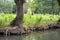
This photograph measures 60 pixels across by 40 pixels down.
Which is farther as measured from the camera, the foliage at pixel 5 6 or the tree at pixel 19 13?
the foliage at pixel 5 6

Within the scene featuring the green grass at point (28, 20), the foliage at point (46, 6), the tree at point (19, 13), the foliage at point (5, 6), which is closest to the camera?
the tree at point (19, 13)

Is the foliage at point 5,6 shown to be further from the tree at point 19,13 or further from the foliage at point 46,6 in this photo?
the tree at point 19,13

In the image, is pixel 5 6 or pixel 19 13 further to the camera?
pixel 5 6

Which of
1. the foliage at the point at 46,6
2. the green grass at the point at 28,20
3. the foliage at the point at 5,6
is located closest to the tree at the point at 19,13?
the green grass at the point at 28,20

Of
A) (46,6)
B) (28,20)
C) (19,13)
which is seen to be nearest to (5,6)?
(46,6)

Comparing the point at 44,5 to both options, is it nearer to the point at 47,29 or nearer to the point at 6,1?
the point at 6,1

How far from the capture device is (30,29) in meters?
14.3

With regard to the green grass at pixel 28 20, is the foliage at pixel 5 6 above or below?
above

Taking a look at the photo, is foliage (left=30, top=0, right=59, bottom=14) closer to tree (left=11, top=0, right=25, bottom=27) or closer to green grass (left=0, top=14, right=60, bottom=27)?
green grass (left=0, top=14, right=60, bottom=27)

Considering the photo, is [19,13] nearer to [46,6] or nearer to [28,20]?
[28,20]

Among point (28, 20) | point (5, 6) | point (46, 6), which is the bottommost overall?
point (28, 20)

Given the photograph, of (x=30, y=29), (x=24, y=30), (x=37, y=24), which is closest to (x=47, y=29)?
(x=37, y=24)

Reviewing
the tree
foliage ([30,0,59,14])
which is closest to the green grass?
the tree

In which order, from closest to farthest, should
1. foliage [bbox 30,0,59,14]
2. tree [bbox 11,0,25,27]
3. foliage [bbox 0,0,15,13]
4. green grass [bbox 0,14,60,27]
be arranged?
1. tree [bbox 11,0,25,27]
2. green grass [bbox 0,14,60,27]
3. foliage [bbox 0,0,15,13]
4. foliage [bbox 30,0,59,14]
